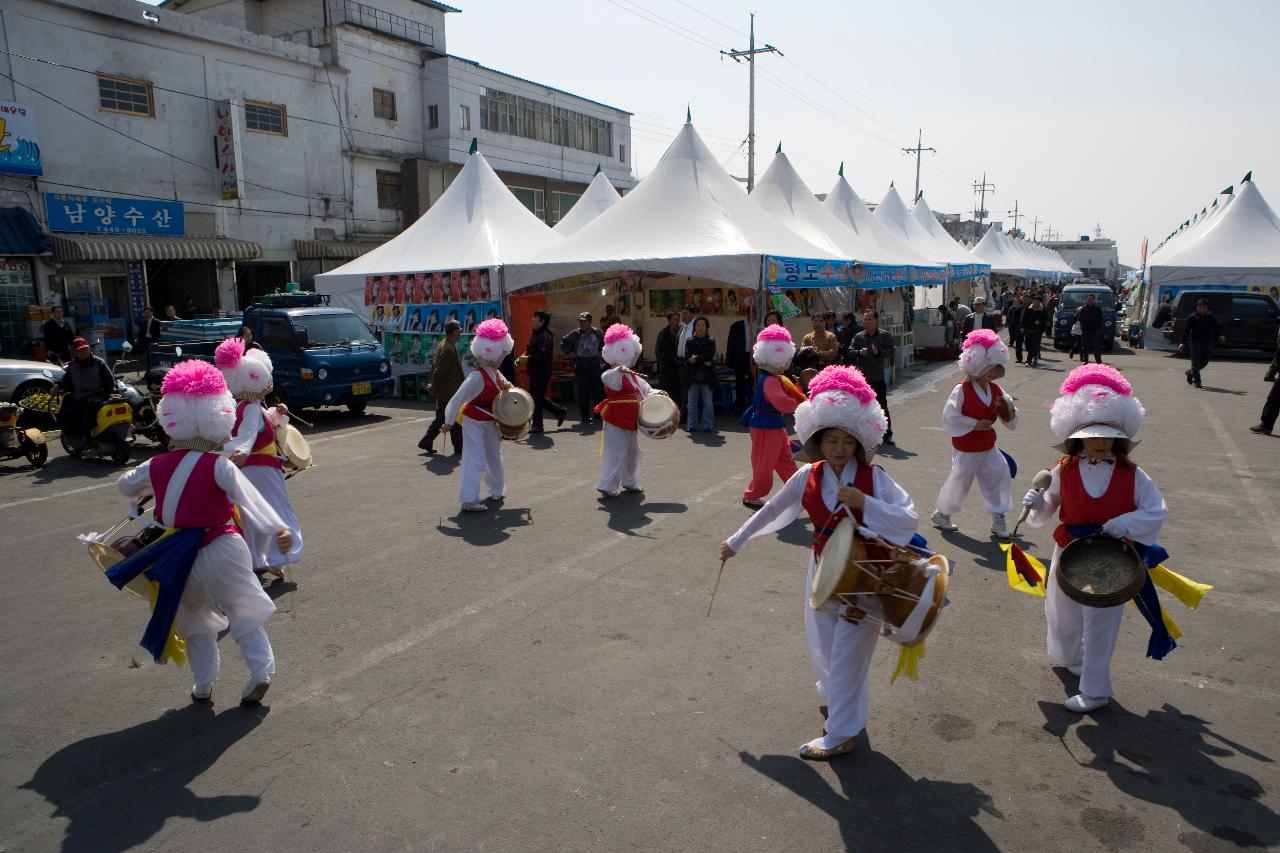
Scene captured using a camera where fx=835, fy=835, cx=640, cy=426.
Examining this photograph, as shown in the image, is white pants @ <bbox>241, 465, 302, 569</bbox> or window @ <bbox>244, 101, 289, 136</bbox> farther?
window @ <bbox>244, 101, 289, 136</bbox>

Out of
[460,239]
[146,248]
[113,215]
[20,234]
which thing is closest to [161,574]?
[460,239]

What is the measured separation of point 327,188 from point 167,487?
1061 inches

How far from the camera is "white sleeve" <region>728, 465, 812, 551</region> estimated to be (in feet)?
13.0

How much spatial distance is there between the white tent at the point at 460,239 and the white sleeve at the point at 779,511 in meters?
12.8

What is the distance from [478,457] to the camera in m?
7.98

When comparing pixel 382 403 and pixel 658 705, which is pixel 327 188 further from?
pixel 658 705

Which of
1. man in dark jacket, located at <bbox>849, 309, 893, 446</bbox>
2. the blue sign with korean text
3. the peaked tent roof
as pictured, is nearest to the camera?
man in dark jacket, located at <bbox>849, 309, 893, 446</bbox>

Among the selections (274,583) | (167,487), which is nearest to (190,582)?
(167,487)

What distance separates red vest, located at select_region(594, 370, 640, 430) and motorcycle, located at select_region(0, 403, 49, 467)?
7410mm

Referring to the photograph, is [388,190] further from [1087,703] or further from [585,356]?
[1087,703]

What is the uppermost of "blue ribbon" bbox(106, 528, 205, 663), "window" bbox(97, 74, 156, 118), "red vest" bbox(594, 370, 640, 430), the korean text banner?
"window" bbox(97, 74, 156, 118)

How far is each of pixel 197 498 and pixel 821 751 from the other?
3.20 meters

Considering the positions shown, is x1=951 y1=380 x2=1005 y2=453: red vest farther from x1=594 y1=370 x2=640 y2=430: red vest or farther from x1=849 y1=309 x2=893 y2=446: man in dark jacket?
x1=849 y1=309 x2=893 y2=446: man in dark jacket

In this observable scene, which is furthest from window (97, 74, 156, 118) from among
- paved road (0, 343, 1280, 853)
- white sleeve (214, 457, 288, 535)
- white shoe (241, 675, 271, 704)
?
white shoe (241, 675, 271, 704)
